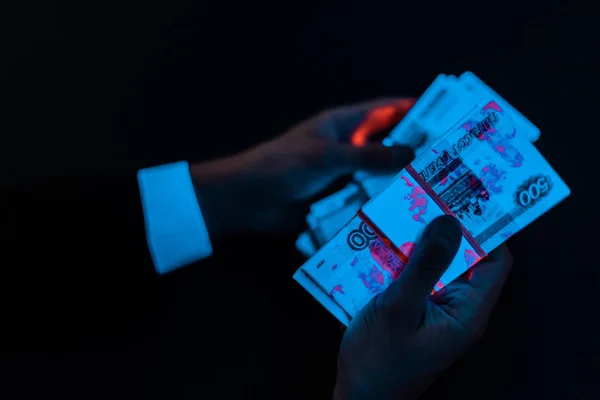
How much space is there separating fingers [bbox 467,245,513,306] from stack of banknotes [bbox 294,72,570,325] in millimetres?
57

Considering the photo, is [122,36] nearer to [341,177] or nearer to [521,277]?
[341,177]

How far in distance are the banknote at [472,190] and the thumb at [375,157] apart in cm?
9

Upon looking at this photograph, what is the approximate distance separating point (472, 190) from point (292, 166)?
16.6 inches

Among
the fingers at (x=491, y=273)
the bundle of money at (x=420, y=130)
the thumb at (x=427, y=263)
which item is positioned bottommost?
the fingers at (x=491, y=273)

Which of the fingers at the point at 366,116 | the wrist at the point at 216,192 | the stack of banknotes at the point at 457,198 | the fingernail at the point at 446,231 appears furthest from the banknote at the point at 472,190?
the wrist at the point at 216,192

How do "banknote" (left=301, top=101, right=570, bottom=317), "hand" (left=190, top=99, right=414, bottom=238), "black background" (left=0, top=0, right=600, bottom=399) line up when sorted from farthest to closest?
"black background" (left=0, top=0, right=600, bottom=399) < "hand" (left=190, top=99, right=414, bottom=238) < "banknote" (left=301, top=101, right=570, bottom=317)

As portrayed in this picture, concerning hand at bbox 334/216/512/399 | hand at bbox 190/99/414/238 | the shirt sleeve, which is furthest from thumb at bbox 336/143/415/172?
the shirt sleeve

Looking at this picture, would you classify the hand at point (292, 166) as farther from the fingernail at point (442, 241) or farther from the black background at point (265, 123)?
the fingernail at point (442, 241)

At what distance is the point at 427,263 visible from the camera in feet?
2.72

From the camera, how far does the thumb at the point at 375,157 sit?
3.35ft

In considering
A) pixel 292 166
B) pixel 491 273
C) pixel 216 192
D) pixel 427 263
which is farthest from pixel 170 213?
pixel 491 273

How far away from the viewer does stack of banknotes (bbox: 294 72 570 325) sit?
3.05 ft

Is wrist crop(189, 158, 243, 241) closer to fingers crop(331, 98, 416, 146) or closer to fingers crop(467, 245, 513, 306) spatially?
fingers crop(331, 98, 416, 146)

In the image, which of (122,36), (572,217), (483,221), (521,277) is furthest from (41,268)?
(572,217)
